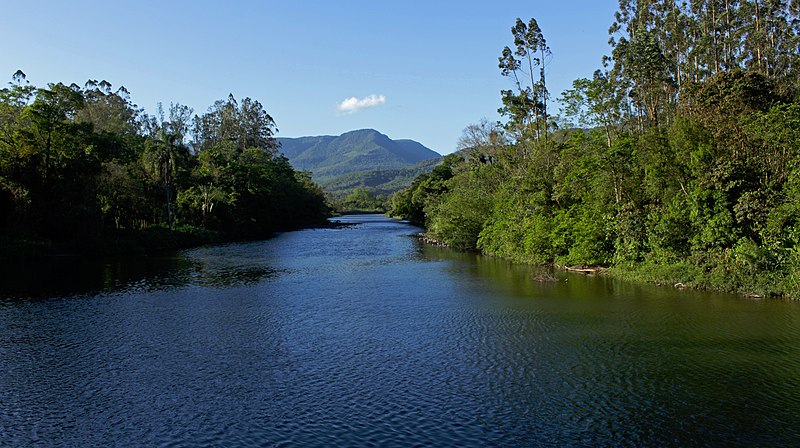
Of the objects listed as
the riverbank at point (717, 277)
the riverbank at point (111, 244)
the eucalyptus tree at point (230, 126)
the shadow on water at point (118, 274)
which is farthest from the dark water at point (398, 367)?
the eucalyptus tree at point (230, 126)

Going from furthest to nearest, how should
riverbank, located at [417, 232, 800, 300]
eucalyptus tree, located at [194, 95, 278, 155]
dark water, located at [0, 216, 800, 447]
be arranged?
1. eucalyptus tree, located at [194, 95, 278, 155]
2. riverbank, located at [417, 232, 800, 300]
3. dark water, located at [0, 216, 800, 447]

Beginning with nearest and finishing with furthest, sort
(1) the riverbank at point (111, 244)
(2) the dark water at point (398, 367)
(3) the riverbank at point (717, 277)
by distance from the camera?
(2) the dark water at point (398, 367) → (3) the riverbank at point (717, 277) → (1) the riverbank at point (111, 244)

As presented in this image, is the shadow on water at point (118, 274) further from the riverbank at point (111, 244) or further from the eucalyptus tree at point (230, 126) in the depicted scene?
the eucalyptus tree at point (230, 126)

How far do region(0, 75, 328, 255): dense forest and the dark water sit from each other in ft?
68.1

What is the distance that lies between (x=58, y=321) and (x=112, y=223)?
3715 centimetres

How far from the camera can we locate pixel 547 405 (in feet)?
45.4

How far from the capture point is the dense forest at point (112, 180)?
4828cm

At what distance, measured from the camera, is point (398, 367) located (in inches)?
672

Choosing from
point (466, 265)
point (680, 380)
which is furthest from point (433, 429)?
point (466, 265)

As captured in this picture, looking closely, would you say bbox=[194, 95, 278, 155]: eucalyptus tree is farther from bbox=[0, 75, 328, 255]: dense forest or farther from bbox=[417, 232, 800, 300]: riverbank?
bbox=[417, 232, 800, 300]: riverbank

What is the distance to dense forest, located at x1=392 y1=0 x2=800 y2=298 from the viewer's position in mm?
26391

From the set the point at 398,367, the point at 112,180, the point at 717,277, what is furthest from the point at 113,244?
the point at 717,277

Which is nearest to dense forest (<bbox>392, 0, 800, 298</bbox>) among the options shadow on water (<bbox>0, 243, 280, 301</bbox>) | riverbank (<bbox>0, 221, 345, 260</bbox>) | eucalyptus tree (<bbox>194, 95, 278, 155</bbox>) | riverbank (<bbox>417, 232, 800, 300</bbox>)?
riverbank (<bbox>417, 232, 800, 300</bbox>)

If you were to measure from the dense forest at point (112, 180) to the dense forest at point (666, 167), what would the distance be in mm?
33803
